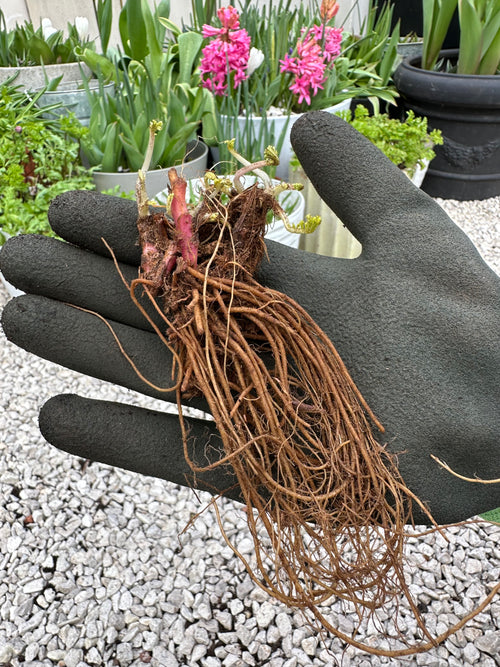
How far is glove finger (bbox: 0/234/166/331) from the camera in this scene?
2.80ft

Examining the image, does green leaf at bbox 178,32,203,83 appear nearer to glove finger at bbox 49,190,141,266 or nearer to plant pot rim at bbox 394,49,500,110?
plant pot rim at bbox 394,49,500,110

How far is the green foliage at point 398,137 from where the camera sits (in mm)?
2223

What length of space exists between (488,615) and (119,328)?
0.98m

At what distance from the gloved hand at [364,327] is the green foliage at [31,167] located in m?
0.95

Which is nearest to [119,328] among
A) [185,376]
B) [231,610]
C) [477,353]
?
[185,376]

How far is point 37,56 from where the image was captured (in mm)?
2426

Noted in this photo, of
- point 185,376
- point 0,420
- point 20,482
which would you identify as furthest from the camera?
point 0,420

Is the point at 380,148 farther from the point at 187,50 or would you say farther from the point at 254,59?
the point at 187,50

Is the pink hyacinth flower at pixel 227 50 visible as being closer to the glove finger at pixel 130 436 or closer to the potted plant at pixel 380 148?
the potted plant at pixel 380 148

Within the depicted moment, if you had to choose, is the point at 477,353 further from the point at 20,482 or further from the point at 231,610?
the point at 20,482

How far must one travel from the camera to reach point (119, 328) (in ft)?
2.93

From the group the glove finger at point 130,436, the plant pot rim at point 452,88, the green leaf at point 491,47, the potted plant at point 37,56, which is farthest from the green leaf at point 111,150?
the green leaf at point 491,47

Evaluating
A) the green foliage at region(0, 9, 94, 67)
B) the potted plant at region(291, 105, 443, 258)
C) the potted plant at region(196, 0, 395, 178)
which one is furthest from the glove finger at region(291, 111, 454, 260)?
the green foliage at region(0, 9, 94, 67)

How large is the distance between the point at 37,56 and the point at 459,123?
1923 mm
